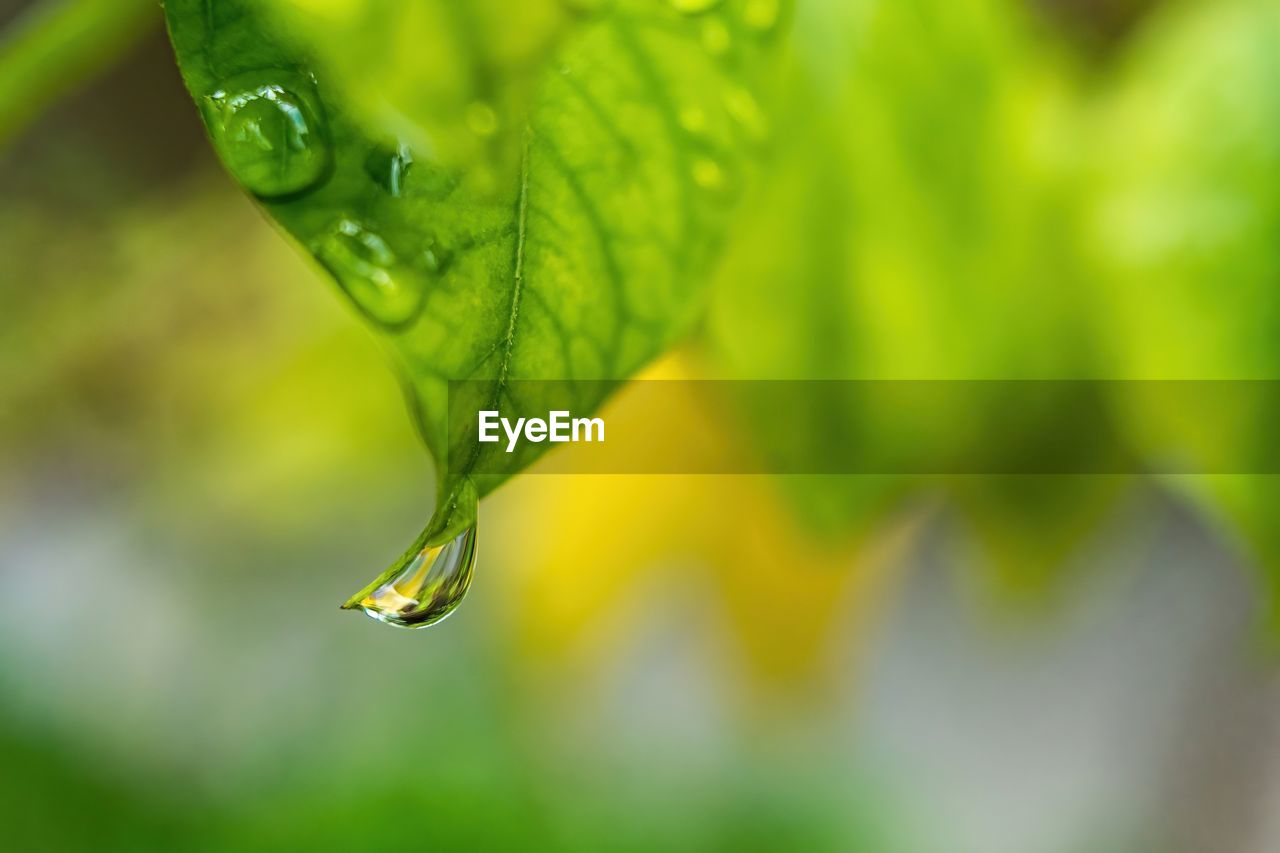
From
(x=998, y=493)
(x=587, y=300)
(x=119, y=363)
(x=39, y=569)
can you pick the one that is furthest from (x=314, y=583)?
(x=587, y=300)

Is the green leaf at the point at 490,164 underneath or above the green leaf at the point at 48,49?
underneath

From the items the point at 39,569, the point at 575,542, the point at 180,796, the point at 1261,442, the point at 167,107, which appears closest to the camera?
the point at 1261,442

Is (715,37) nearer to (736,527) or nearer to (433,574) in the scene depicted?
(433,574)

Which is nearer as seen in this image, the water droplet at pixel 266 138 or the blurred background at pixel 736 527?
the water droplet at pixel 266 138

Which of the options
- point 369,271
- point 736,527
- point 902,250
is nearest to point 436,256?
point 369,271

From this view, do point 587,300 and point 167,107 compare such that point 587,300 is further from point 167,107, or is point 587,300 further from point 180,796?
point 180,796

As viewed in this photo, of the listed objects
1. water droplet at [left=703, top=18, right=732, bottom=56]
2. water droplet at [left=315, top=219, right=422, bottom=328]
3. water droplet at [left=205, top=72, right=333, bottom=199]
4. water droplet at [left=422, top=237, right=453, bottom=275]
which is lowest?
water droplet at [left=315, top=219, right=422, bottom=328]
